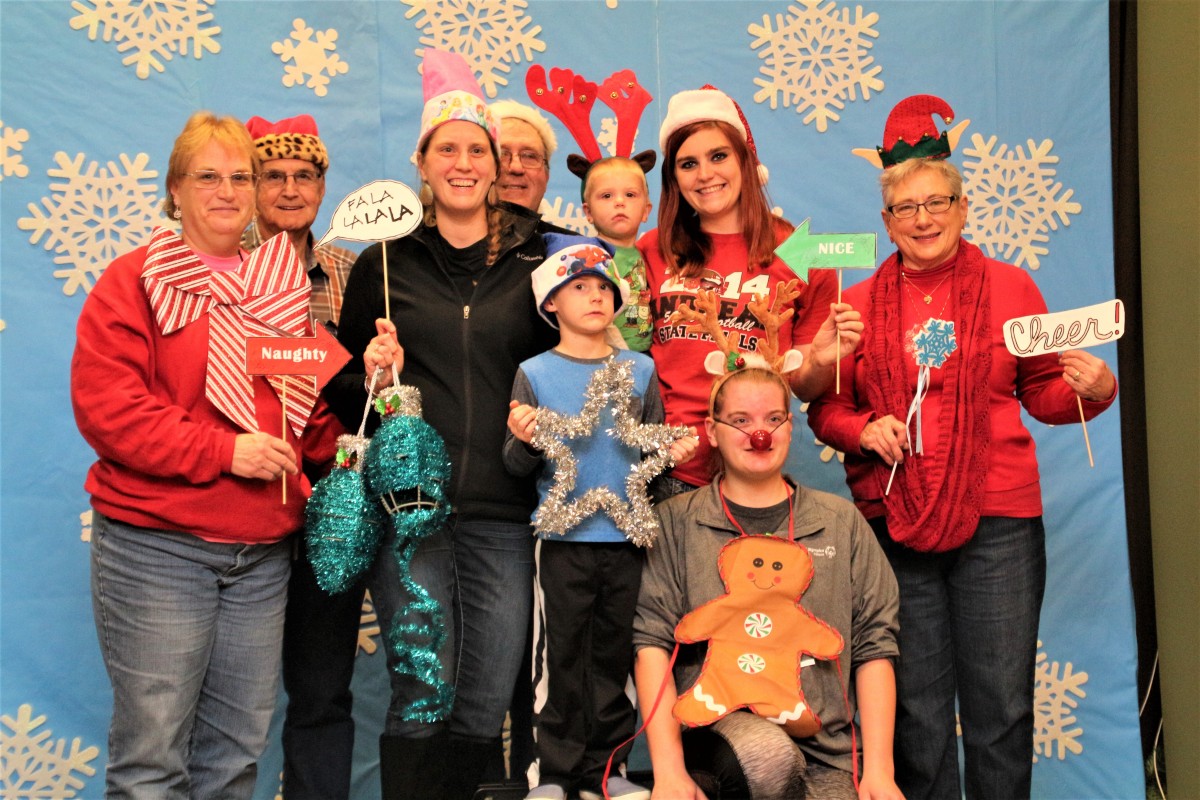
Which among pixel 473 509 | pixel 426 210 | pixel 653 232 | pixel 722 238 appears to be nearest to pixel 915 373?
pixel 722 238

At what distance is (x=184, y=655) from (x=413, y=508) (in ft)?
1.73

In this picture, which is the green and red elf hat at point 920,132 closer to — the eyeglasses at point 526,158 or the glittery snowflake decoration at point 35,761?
the eyeglasses at point 526,158

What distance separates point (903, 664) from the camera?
2352 millimetres

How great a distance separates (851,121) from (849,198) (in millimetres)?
258

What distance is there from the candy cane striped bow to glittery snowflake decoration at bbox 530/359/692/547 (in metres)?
0.56

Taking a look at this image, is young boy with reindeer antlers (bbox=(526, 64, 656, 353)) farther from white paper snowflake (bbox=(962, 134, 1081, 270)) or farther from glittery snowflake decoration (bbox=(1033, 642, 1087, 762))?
glittery snowflake decoration (bbox=(1033, 642, 1087, 762))

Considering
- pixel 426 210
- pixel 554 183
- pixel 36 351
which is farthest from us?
pixel 554 183

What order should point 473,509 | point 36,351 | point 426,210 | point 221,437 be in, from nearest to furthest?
point 221,437 → point 473,509 → point 426,210 → point 36,351

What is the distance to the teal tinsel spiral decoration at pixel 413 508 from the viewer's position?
2.08 meters

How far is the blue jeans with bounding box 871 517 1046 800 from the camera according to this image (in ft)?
7.60

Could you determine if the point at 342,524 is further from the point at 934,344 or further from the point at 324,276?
the point at 934,344

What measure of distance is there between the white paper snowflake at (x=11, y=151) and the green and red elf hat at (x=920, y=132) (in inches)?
96.9

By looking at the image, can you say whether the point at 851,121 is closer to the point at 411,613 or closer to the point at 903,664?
the point at 903,664

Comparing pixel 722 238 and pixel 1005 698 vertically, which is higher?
pixel 722 238
